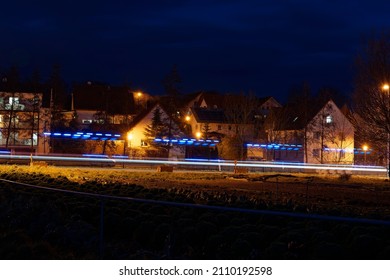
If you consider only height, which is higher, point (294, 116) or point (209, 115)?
point (209, 115)

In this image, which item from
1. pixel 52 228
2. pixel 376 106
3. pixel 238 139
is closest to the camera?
pixel 52 228

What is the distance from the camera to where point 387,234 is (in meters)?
11.4

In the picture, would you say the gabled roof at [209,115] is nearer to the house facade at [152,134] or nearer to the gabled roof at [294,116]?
the gabled roof at [294,116]

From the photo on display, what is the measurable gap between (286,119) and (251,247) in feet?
233

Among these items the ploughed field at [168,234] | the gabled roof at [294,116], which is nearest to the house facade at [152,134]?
the gabled roof at [294,116]

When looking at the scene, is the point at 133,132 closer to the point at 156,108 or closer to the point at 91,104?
the point at 156,108

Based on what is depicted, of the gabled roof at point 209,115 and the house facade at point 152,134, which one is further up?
the gabled roof at point 209,115

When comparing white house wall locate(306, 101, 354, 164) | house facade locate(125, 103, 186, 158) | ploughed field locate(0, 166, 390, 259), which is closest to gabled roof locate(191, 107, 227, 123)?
house facade locate(125, 103, 186, 158)

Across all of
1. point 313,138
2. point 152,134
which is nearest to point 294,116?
point 313,138

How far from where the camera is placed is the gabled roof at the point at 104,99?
83.2 metres

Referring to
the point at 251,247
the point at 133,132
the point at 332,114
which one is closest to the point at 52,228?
the point at 251,247

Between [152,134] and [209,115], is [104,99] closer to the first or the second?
[152,134]

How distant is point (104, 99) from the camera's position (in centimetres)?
8362
